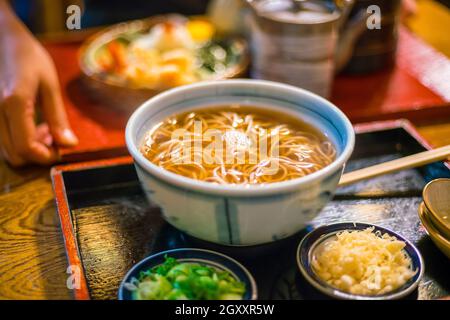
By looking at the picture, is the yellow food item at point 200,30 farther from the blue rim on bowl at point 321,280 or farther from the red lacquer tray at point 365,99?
the blue rim on bowl at point 321,280

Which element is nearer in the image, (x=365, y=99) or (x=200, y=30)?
(x=365, y=99)

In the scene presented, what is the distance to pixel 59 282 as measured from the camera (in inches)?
53.0

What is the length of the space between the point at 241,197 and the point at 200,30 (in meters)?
1.62

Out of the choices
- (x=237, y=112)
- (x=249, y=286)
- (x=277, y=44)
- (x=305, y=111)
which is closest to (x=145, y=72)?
(x=277, y=44)

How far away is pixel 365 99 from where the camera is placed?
85.3 inches

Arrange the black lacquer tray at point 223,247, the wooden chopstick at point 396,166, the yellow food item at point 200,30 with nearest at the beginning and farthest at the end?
the black lacquer tray at point 223,247
the wooden chopstick at point 396,166
the yellow food item at point 200,30

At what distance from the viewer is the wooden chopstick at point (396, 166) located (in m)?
1.55

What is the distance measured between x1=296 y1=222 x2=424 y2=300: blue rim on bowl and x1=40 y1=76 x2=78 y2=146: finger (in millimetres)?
906

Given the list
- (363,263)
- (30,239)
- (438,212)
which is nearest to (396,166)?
(438,212)

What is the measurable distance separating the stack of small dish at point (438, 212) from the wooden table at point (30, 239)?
0.87 m

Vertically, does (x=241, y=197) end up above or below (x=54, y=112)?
above

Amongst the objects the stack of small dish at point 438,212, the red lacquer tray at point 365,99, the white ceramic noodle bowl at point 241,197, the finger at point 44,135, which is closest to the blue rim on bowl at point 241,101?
the white ceramic noodle bowl at point 241,197

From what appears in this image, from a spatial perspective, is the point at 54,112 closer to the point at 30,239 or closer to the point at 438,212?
the point at 30,239

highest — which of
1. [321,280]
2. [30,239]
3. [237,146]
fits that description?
[237,146]
